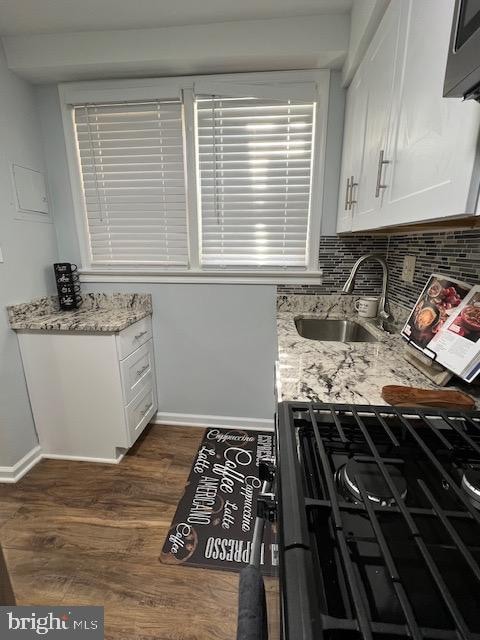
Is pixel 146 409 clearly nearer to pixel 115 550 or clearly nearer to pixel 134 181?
pixel 115 550

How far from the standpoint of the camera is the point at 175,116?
1.87 meters

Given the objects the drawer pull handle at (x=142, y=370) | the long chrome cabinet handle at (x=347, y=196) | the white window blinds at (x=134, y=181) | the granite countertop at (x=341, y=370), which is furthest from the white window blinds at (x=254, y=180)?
the drawer pull handle at (x=142, y=370)

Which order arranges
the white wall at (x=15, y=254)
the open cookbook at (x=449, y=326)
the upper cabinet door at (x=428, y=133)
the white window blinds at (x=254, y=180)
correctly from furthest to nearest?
the white window blinds at (x=254, y=180)
the white wall at (x=15, y=254)
the open cookbook at (x=449, y=326)
the upper cabinet door at (x=428, y=133)

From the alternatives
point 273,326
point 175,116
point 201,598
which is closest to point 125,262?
point 175,116

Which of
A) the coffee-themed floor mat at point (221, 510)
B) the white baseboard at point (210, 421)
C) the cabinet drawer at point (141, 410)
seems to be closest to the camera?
the coffee-themed floor mat at point (221, 510)

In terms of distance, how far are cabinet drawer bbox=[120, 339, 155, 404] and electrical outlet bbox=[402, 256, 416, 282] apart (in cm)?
167

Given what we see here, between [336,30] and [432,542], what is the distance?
210cm

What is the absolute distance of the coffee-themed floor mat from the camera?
1350 millimetres

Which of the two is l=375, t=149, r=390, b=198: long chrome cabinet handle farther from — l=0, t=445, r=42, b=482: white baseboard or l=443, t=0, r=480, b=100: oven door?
l=0, t=445, r=42, b=482: white baseboard

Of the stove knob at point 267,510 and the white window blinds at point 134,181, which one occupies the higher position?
the white window blinds at point 134,181

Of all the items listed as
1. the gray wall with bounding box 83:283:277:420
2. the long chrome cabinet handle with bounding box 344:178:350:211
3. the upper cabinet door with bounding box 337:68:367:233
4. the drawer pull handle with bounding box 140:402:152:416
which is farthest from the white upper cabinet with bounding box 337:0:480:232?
the drawer pull handle with bounding box 140:402:152:416

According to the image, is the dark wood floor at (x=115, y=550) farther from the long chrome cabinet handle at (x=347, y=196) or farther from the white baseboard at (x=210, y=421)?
the long chrome cabinet handle at (x=347, y=196)

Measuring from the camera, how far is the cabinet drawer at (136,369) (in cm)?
183

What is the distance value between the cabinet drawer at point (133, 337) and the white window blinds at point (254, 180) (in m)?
0.61
